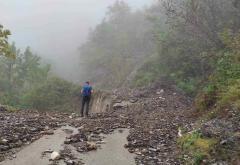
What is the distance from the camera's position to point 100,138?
18219 mm

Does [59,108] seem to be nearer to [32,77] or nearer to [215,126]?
[32,77]

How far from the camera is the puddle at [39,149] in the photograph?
1439cm

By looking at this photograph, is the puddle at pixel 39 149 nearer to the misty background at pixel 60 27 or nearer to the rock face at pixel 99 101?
the rock face at pixel 99 101

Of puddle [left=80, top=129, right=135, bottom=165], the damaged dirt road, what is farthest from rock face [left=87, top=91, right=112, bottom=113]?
puddle [left=80, top=129, right=135, bottom=165]

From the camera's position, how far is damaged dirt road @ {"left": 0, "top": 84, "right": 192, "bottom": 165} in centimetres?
1504

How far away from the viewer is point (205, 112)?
2067 cm

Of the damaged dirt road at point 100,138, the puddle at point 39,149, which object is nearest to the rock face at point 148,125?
the damaged dirt road at point 100,138

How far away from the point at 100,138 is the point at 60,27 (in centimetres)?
15703

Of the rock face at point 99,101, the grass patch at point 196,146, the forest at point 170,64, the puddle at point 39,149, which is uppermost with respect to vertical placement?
the forest at point 170,64

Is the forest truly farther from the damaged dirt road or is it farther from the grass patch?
the damaged dirt road

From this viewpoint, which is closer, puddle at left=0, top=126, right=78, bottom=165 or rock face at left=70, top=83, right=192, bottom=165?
puddle at left=0, top=126, right=78, bottom=165

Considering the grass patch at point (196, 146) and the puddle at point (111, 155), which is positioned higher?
the grass patch at point (196, 146)

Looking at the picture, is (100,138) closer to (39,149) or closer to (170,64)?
(39,149)

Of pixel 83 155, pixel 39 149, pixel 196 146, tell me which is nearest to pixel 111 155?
pixel 83 155
